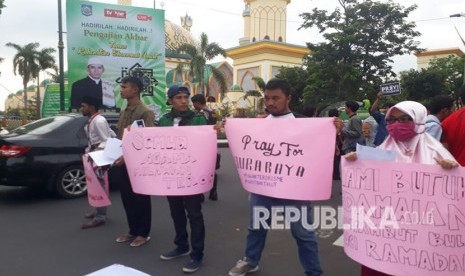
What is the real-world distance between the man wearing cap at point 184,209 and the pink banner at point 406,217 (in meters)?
1.37

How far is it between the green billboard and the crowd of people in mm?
10733

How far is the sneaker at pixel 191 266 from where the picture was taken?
11.6ft

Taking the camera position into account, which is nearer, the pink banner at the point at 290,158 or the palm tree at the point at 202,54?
the pink banner at the point at 290,158

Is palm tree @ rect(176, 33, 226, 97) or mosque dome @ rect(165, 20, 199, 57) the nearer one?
palm tree @ rect(176, 33, 226, 97)

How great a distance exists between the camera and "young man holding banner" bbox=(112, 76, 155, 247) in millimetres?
4051

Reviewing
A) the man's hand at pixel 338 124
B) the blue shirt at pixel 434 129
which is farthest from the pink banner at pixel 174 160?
the blue shirt at pixel 434 129

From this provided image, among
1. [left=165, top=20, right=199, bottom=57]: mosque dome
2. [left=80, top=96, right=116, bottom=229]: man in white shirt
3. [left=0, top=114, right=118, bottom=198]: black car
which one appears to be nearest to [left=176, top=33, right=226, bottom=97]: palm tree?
[left=0, top=114, right=118, bottom=198]: black car

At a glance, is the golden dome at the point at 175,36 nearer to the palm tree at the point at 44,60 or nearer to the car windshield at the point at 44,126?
the palm tree at the point at 44,60

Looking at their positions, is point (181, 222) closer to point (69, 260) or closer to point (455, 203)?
point (69, 260)

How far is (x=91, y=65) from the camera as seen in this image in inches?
600

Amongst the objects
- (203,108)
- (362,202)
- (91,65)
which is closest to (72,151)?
(203,108)

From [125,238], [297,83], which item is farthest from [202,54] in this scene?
[125,238]

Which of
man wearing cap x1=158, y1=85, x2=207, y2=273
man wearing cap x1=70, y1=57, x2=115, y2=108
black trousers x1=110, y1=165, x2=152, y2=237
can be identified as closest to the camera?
man wearing cap x1=158, y1=85, x2=207, y2=273

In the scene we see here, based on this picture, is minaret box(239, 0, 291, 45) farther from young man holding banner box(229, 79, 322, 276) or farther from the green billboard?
young man holding banner box(229, 79, 322, 276)
